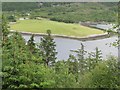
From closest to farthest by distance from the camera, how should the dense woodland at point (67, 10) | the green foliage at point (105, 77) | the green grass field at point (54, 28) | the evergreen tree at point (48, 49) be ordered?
1. the green foliage at point (105, 77)
2. the evergreen tree at point (48, 49)
3. the green grass field at point (54, 28)
4. the dense woodland at point (67, 10)

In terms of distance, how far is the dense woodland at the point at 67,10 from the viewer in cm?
8481

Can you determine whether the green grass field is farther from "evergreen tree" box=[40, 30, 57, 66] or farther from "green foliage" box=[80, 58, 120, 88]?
"green foliage" box=[80, 58, 120, 88]

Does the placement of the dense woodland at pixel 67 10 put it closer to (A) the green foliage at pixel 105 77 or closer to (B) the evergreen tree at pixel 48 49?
(B) the evergreen tree at pixel 48 49

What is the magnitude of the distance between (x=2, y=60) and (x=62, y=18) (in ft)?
244

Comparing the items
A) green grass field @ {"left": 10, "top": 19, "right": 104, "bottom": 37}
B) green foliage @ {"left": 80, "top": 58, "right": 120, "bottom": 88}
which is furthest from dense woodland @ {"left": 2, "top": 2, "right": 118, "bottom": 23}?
green foliage @ {"left": 80, "top": 58, "right": 120, "bottom": 88}

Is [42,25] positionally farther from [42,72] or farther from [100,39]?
[42,72]

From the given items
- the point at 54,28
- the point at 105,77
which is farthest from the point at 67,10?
the point at 105,77

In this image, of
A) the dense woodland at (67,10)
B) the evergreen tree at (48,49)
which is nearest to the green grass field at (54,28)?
the dense woodland at (67,10)

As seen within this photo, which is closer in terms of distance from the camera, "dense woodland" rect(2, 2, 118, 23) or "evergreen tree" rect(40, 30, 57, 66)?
"evergreen tree" rect(40, 30, 57, 66)

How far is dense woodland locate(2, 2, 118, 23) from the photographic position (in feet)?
278

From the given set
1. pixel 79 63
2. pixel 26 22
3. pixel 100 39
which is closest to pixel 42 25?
pixel 26 22

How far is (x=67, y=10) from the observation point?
9769 cm

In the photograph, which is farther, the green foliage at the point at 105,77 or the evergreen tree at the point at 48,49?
the evergreen tree at the point at 48,49

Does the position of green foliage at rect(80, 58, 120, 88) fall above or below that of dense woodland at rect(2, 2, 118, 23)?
below
